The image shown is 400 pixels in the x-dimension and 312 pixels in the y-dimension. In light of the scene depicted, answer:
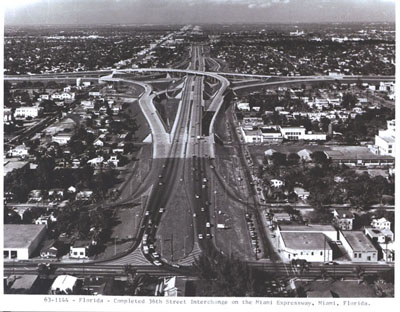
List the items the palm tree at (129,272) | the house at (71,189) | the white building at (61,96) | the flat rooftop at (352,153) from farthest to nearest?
the white building at (61,96) < the flat rooftop at (352,153) < the house at (71,189) < the palm tree at (129,272)

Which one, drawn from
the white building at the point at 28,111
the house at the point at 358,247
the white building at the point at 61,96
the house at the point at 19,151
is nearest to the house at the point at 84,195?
the house at the point at 19,151

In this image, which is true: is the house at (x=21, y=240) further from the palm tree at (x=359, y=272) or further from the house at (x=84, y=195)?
the palm tree at (x=359, y=272)

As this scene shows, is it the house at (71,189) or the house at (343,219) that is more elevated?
the house at (71,189)

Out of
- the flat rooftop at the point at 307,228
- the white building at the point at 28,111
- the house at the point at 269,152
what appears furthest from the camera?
the white building at the point at 28,111

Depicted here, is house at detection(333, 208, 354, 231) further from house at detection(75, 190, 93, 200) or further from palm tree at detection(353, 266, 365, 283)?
house at detection(75, 190, 93, 200)

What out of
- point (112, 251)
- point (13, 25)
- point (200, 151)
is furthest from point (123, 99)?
point (112, 251)

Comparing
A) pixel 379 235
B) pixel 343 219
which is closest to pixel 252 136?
pixel 343 219

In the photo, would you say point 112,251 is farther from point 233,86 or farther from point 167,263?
point 233,86

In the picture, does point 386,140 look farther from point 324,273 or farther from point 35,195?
point 35,195
